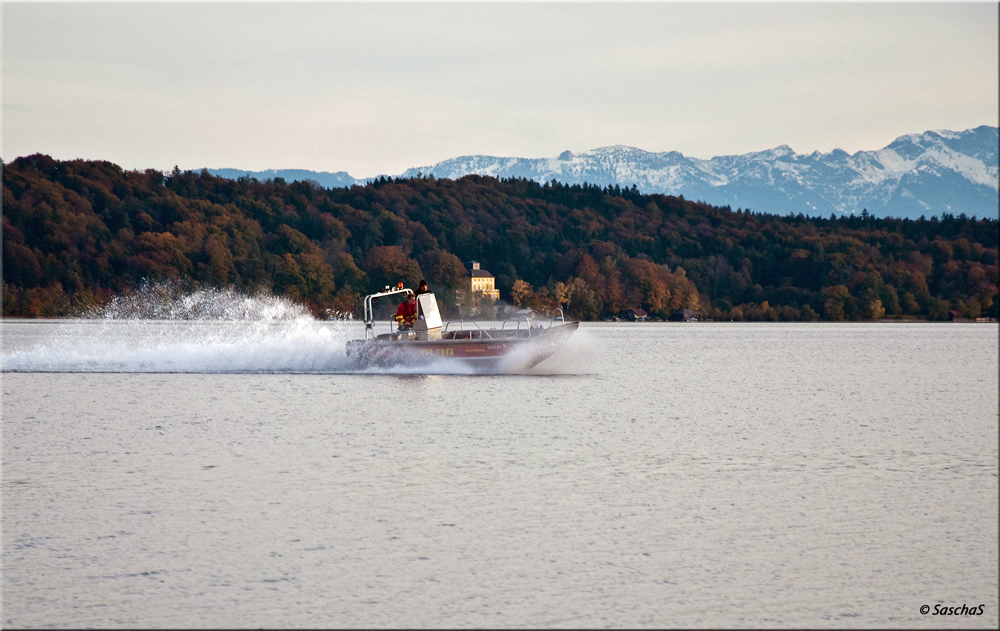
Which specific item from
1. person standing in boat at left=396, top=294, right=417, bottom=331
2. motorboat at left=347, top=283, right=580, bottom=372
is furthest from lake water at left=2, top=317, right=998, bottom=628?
person standing in boat at left=396, top=294, right=417, bottom=331

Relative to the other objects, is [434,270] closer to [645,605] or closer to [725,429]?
[725,429]

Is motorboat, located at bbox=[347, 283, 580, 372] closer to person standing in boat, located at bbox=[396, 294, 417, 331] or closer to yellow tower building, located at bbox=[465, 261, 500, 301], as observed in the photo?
person standing in boat, located at bbox=[396, 294, 417, 331]

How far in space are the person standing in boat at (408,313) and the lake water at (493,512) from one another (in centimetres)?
316

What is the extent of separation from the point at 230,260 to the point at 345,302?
63.4 feet

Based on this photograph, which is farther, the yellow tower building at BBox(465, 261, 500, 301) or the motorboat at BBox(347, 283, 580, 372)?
the yellow tower building at BBox(465, 261, 500, 301)

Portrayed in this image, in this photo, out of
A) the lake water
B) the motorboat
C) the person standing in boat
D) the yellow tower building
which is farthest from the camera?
the yellow tower building

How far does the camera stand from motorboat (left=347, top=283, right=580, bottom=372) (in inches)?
1469

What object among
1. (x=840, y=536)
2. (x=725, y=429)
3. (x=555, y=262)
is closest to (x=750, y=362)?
(x=725, y=429)

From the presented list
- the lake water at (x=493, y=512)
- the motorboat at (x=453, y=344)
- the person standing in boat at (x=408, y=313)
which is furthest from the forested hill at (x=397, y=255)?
the lake water at (x=493, y=512)

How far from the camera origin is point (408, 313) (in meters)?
36.8

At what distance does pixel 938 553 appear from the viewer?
45.5 feet

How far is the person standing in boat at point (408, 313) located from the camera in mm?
36781

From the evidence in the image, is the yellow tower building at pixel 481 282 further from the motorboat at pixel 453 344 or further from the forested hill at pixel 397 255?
the motorboat at pixel 453 344

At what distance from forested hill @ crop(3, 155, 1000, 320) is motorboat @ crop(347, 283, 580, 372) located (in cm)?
11083
